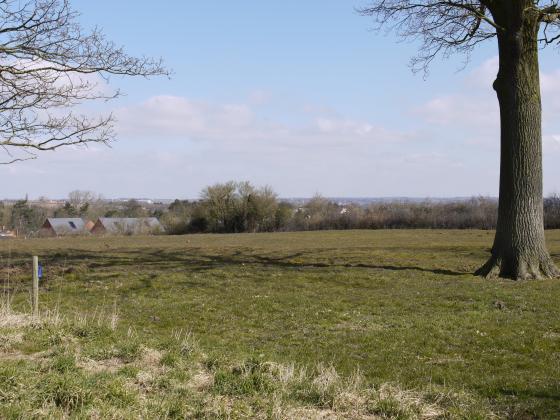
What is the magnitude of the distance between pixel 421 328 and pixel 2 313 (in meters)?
6.19

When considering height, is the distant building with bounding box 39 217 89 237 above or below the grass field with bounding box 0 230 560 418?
above

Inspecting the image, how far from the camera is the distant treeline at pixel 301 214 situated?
45.1 metres

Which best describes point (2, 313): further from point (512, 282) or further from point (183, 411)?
point (512, 282)

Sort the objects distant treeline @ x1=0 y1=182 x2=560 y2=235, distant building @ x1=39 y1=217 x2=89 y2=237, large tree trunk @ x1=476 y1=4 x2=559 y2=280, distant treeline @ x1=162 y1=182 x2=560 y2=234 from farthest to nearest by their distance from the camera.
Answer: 1. distant building @ x1=39 y1=217 x2=89 y2=237
2. distant treeline @ x1=162 y1=182 x2=560 y2=234
3. distant treeline @ x1=0 y1=182 x2=560 y2=235
4. large tree trunk @ x1=476 y1=4 x2=559 y2=280

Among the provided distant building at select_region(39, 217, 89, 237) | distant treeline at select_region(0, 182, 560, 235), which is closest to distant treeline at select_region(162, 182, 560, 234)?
distant treeline at select_region(0, 182, 560, 235)

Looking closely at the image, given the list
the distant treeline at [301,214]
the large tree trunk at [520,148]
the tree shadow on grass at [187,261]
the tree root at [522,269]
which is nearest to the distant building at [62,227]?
the distant treeline at [301,214]

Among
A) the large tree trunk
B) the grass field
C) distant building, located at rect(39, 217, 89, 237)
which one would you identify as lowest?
the grass field

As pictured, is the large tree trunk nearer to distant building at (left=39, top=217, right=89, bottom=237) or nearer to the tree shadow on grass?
the tree shadow on grass

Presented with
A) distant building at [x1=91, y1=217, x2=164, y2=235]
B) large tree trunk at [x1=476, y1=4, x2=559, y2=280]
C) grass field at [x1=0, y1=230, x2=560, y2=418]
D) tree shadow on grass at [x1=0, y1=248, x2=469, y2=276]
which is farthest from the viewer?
distant building at [x1=91, y1=217, x2=164, y2=235]

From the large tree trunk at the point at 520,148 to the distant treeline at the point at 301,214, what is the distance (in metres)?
28.0

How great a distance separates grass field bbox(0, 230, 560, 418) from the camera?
15.7ft

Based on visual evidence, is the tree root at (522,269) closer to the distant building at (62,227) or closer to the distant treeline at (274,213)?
the distant treeline at (274,213)

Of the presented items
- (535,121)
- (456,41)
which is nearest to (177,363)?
(535,121)

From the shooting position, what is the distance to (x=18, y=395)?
4.59m
